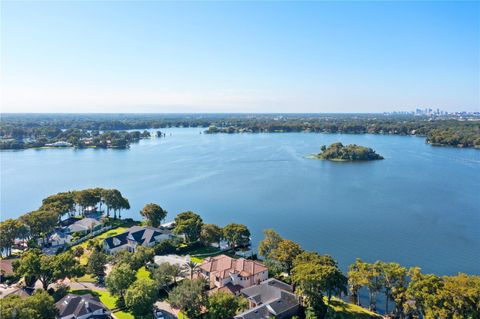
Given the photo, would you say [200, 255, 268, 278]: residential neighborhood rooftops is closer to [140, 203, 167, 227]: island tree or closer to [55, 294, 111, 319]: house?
[55, 294, 111, 319]: house

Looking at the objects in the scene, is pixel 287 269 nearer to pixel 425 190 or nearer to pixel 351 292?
pixel 351 292

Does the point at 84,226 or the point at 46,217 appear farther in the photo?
the point at 84,226

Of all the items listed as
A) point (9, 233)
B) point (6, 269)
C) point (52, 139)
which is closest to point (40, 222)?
point (9, 233)

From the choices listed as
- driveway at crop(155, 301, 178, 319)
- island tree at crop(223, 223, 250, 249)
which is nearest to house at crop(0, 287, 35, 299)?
driveway at crop(155, 301, 178, 319)

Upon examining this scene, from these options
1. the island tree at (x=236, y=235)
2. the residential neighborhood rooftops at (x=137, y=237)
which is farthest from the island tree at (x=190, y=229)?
the island tree at (x=236, y=235)

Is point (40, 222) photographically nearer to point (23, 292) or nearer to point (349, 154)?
point (23, 292)
